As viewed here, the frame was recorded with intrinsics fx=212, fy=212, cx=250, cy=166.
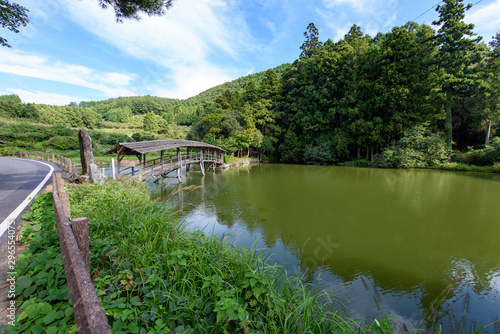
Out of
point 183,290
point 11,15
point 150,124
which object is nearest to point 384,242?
point 183,290

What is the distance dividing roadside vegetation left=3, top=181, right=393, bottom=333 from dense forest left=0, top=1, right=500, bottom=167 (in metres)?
17.9

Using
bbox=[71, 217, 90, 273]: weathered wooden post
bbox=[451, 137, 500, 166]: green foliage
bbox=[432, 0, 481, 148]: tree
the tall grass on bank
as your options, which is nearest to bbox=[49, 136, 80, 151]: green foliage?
the tall grass on bank

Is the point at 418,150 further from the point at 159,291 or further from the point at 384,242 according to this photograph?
the point at 159,291

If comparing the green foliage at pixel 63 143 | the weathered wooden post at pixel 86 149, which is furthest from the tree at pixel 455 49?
the green foliage at pixel 63 143

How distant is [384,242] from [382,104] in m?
18.3

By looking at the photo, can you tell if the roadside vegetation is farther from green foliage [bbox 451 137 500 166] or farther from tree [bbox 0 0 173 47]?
green foliage [bbox 451 137 500 166]

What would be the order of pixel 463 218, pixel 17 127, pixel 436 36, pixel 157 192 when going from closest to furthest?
pixel 463 218 → pixel 157 192 → pixel 436 36 → pixel 17 127

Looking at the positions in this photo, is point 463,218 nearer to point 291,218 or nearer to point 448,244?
point 448,244

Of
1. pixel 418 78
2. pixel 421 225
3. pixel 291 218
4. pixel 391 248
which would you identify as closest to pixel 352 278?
pixel 391 248

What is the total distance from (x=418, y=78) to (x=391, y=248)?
19896 mm

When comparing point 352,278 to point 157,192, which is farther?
point 157,192

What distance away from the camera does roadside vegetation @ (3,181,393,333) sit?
5.25 ft

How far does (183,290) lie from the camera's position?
2.04 meters

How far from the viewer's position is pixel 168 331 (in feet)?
5.14
